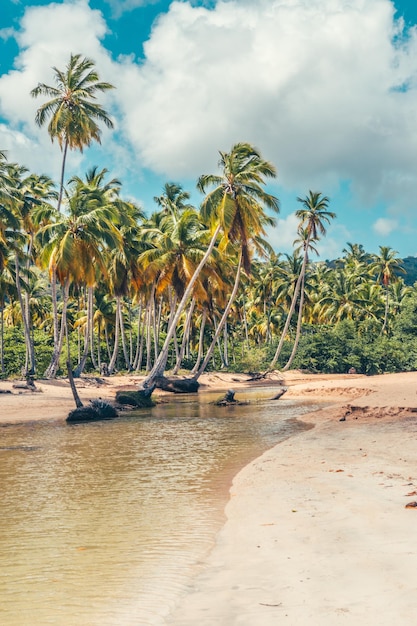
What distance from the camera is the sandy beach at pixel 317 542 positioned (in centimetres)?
416

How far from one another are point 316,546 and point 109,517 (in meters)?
3.38

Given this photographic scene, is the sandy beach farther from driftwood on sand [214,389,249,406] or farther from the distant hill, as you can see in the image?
the distant hill

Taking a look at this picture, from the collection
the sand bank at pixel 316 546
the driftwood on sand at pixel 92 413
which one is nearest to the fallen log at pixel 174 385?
the driftwood on sand at pixel 92 413

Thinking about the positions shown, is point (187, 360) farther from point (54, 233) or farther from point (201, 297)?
point (54, 233)

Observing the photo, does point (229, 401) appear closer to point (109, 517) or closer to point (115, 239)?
point (115, 239)

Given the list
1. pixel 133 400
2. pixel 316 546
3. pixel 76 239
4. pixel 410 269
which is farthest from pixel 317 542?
pixel 410 269

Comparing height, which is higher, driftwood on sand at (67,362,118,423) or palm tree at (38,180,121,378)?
palm tree at (38,180,121,378)

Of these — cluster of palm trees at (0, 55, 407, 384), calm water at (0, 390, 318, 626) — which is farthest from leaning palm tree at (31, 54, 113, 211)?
calm water at (0, 390, 318, 626)

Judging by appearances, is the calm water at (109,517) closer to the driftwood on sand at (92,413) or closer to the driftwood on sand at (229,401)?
the driftwood on sand at (92,413)

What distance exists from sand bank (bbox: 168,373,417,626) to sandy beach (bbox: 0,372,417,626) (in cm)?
1

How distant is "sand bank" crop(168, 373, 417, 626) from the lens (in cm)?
414

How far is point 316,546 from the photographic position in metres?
5.61

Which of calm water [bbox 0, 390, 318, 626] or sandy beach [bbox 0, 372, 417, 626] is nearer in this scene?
sandy beach [bbox 0, 372, 417, 626]

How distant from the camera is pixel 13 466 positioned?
11.8 m
